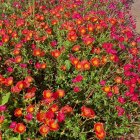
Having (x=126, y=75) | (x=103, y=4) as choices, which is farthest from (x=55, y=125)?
(x=103, y=4)

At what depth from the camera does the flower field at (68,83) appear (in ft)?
10.4

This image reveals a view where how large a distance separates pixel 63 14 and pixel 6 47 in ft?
5.22

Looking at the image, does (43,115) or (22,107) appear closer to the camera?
(43,115)

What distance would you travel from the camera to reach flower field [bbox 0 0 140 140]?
125 inches

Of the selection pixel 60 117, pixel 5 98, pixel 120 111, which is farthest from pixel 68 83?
pixel 60 117

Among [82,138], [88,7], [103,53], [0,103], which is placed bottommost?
[82,138]

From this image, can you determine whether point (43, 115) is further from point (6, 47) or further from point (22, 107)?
point (6, 47)

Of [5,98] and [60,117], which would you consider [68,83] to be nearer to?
[5,98]

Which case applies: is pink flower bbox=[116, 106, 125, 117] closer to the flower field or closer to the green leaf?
the flower field

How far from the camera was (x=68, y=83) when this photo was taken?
4.11 meters

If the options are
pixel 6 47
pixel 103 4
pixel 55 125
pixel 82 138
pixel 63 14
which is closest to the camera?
pixel 55 125

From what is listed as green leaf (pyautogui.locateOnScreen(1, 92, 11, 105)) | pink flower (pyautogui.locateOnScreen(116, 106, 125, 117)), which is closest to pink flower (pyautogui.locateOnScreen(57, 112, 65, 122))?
green leaf (pyautogui.locateOnScreen(1, 92, 11, 105))

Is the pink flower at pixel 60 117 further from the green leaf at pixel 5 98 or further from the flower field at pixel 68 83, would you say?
the green leaf at pixel 5 98

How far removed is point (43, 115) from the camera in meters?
2.97
